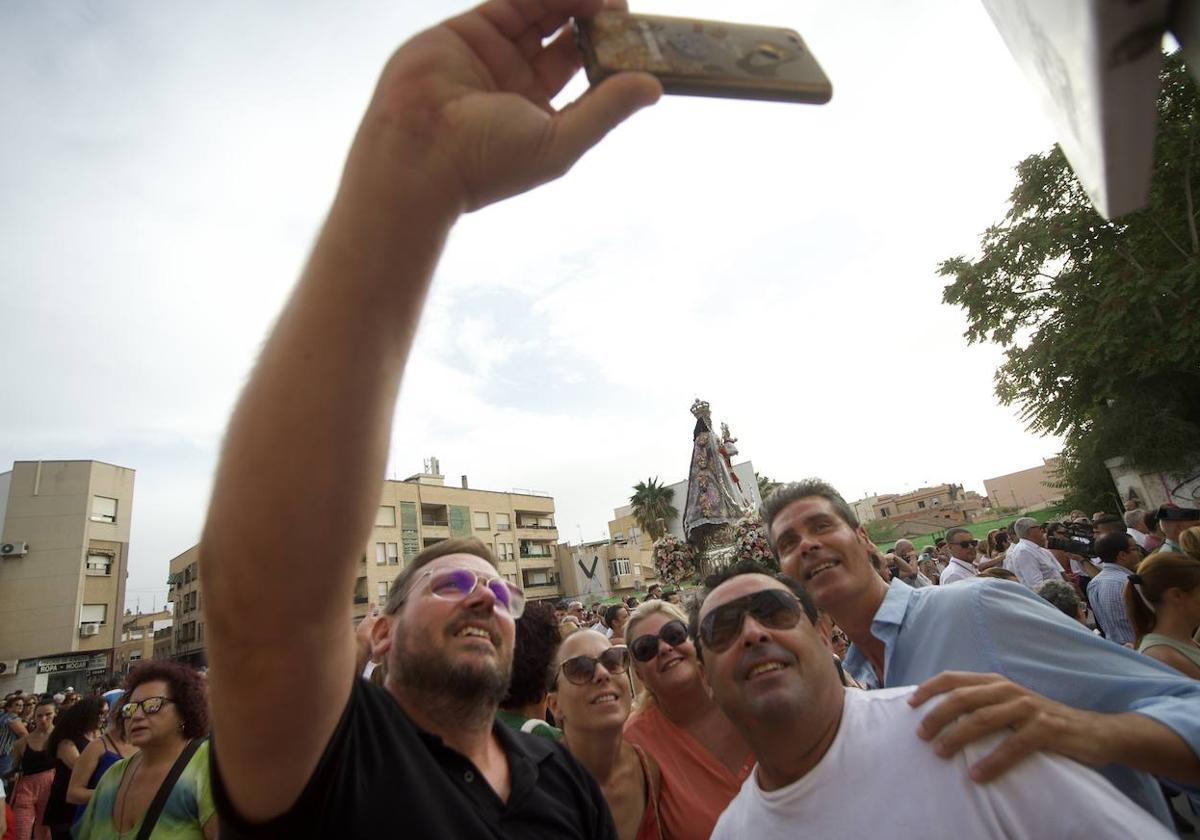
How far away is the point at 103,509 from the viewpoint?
36875 mm

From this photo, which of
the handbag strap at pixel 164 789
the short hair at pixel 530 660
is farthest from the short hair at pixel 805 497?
the handbag strap at pixel 164 789

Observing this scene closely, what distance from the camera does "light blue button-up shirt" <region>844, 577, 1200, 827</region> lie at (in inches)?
82.0

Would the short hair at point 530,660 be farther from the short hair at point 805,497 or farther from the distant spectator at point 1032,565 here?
the distant spectator at point 1032,565

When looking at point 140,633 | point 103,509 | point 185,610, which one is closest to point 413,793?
point 103,509

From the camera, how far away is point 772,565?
474 inches

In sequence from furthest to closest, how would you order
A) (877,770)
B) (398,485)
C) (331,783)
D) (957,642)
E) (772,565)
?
1. (398,485)
2. (772,565)
3. (957,642)
4. (877,770)
5. (331,783)

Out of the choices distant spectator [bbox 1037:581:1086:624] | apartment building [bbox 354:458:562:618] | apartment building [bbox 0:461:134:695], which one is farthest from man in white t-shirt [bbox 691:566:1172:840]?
apartment building [bbox 0:461:134:695]

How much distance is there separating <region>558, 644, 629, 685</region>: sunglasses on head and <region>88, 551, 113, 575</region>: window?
44196mm

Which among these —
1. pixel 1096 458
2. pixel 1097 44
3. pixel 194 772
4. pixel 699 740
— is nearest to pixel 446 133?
pixel 1097 44

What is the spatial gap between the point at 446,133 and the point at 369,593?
43823mm

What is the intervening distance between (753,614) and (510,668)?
1004 mm

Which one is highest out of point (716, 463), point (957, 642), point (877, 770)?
point (716, 463)

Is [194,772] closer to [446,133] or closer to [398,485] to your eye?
[446,133]

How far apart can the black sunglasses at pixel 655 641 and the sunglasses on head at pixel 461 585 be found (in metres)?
1.46
